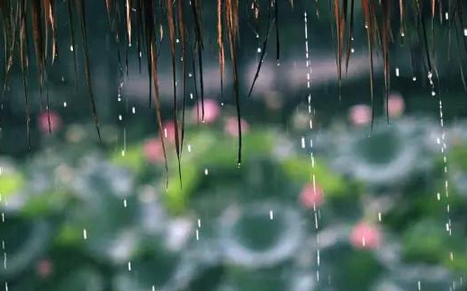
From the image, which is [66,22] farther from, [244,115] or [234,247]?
[234,247]

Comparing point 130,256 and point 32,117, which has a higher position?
point 32,117

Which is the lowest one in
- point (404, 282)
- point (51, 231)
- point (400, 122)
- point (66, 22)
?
point (404, 282)

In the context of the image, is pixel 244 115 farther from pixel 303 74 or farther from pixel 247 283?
pixel 247 283

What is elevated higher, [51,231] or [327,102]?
[327,102]

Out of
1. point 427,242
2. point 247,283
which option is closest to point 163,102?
point 247,283

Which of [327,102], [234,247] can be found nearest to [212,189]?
[234,247]

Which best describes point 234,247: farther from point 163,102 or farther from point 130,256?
point 163,102

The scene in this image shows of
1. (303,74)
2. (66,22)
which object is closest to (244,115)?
(303,74)

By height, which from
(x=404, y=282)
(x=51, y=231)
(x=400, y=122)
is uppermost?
(x=400, y=122)
